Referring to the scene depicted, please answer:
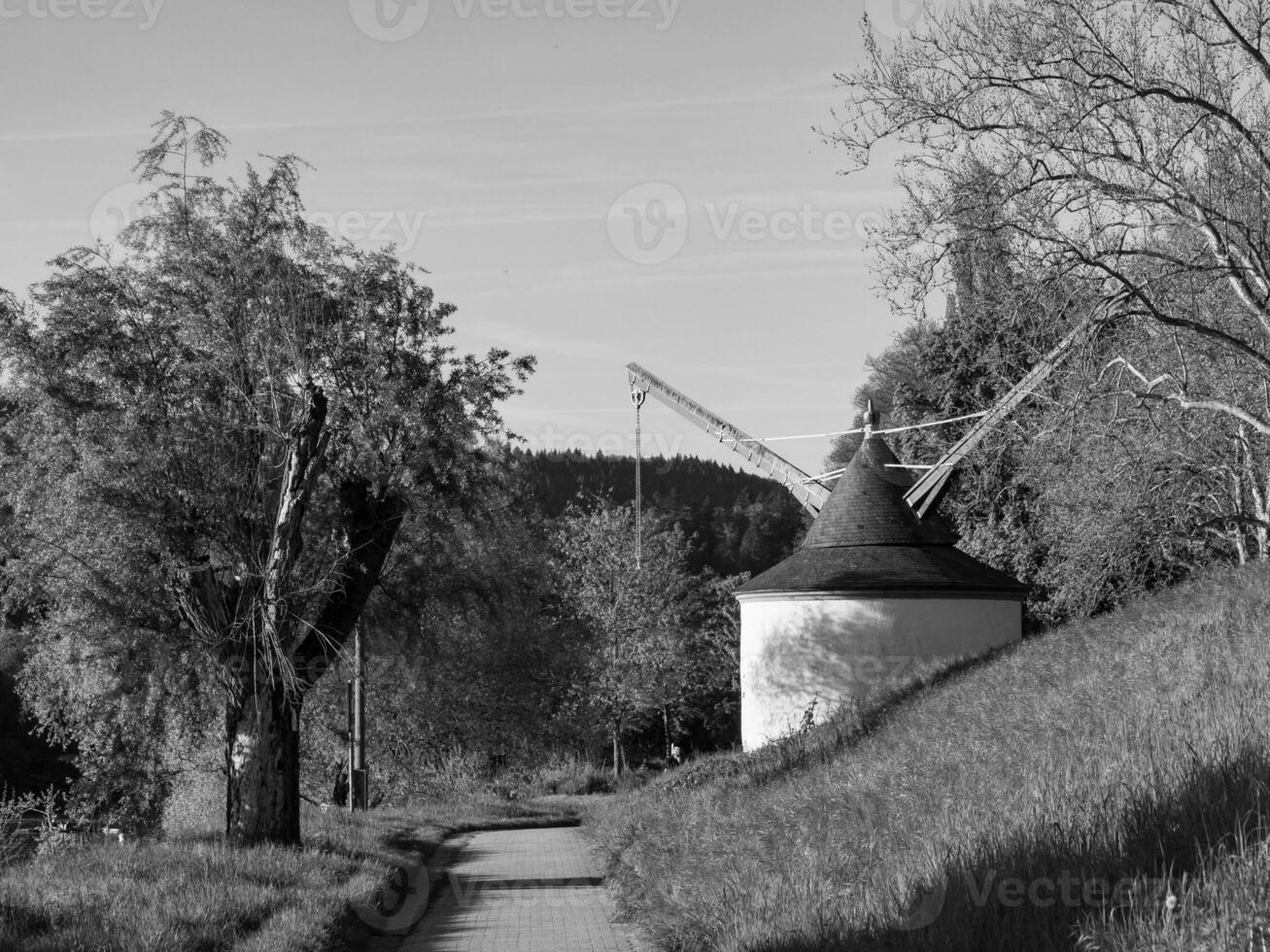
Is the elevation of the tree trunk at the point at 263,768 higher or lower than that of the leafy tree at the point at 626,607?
lower

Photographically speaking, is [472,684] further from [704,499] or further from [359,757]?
[704,499]

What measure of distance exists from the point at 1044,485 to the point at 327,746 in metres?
21.9

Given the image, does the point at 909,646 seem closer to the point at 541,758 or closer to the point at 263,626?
the point at 541,758

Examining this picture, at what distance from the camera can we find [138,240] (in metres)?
16.2

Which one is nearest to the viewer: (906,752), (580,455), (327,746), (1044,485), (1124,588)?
(906,752)

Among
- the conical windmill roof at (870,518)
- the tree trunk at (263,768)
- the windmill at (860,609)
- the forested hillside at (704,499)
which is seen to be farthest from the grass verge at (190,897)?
the forested hillside at (704,499)

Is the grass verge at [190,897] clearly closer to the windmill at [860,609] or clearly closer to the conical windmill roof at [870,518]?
the windmill at [860,609]

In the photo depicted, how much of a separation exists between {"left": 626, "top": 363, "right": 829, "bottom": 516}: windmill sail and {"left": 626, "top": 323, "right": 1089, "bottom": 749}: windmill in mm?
19034

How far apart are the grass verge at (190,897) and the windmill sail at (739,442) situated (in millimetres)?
38673

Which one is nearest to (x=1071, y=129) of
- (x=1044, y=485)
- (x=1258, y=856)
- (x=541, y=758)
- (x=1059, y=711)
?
(x=1059, y=711)

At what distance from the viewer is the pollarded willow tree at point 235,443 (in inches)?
571

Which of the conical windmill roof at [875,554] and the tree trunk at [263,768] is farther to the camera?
the conical windmill roof at [875,554]

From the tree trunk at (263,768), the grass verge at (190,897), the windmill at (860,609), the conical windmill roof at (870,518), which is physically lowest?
the grass verge at (190,897)

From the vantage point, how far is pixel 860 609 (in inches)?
1107
